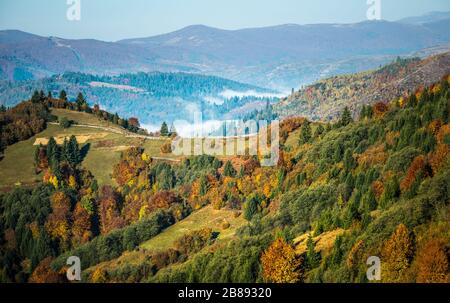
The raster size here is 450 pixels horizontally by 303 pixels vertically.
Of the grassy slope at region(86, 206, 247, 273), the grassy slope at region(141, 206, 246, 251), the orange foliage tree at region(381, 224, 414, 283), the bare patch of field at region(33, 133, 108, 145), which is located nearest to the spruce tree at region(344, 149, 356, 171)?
the grassy slope at region(86, 206, 247, 273)

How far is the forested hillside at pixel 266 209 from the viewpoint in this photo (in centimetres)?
8650

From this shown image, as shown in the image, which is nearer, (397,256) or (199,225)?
(397,256)

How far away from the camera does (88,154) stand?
585 ft

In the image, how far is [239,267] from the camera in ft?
303

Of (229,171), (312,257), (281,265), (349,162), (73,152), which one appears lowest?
(281,265)

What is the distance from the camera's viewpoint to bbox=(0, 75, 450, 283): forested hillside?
86500 millimetres

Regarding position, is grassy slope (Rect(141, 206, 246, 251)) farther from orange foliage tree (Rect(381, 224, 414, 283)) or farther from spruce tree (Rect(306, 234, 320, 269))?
orange foliage tree (Rect(381, 224, 414, 283))

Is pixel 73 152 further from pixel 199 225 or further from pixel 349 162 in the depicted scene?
pixel 349 162

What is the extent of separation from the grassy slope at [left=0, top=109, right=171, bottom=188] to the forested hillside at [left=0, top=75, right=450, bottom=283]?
2854mm

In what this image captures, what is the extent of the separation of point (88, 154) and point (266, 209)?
215 feet

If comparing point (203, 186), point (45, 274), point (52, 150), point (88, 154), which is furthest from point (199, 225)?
point (52, 150)

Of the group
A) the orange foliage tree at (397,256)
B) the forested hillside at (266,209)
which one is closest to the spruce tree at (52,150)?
the forested hillside at (266,209)

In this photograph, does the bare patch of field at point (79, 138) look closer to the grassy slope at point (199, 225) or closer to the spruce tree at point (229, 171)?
the spruce tree at point (229, 171)

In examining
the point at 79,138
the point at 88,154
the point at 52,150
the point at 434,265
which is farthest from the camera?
the point at 79,138
